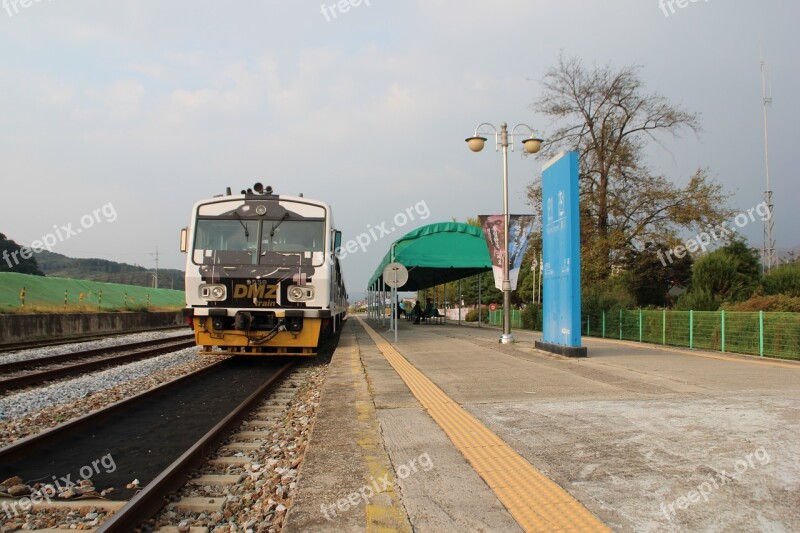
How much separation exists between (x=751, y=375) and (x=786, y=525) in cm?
638

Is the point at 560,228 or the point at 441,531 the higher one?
the point at 560,228

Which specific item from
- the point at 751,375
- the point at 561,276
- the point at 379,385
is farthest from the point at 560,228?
the point at 379,385

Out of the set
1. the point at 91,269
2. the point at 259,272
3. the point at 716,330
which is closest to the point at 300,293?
the point at 259,272

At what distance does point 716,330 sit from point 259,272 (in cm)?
1130

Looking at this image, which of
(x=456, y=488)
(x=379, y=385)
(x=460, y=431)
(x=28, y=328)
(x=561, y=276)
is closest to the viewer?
(x=456, y=488)

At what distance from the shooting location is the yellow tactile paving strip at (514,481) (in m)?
3.05

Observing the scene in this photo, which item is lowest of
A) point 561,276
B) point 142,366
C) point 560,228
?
point 142,366

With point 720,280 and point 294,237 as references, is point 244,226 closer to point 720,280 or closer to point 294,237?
point 294,237

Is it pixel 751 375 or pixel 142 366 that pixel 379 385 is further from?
pixel 142 366

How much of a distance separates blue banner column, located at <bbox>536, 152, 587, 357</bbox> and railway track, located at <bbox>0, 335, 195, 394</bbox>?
9559mm

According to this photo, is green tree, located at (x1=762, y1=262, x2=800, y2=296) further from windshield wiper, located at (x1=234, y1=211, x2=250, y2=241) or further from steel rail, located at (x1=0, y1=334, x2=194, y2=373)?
steel rail, located at (x1=0, y1=334, x2=194, y2=373)

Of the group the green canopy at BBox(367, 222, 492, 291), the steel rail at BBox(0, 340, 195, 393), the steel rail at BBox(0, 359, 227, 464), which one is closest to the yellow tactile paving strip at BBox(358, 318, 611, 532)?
the steel rail at BBox(0, 359, 227, 464)

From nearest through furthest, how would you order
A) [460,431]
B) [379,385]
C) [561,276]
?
[460,431] → [379,385] → [561,276]

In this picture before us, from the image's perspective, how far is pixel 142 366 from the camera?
40.9 feet
